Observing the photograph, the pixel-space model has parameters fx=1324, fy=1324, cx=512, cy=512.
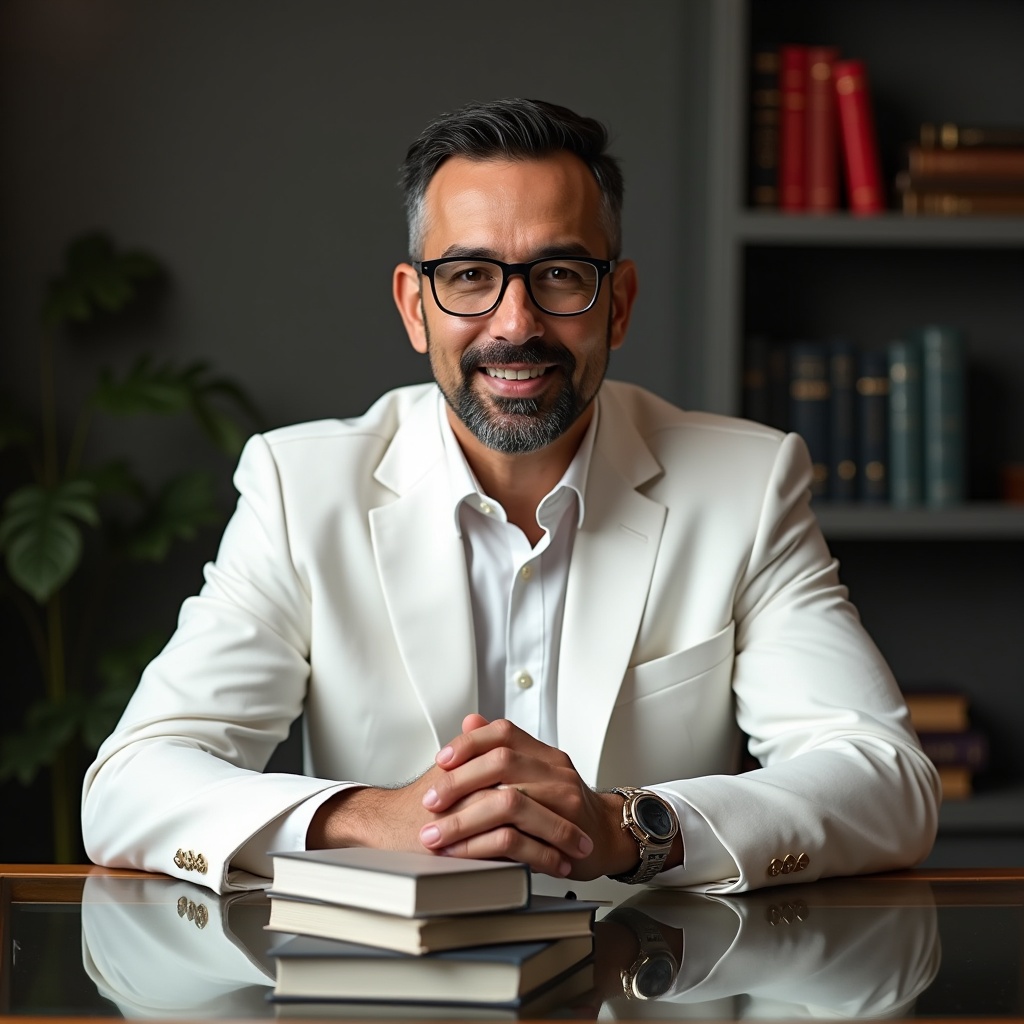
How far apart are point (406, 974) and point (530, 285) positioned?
95 cm

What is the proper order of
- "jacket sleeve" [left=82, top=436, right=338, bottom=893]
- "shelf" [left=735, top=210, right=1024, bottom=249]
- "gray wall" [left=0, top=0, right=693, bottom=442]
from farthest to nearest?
"gray wall" [left=0, top=0, right=693, bottom=442]
"shelf" [left=735, top=210, right=1024, bottom=249]
"jacket sleeve" [left=82, top=436, right=338, bottom=893]

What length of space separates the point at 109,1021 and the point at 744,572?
1.04m

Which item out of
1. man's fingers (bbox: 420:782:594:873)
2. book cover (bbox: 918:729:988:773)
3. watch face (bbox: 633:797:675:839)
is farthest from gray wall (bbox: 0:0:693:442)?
man's fingers (bbox: 420:782:594:873)

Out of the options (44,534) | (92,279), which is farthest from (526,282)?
(92,279)

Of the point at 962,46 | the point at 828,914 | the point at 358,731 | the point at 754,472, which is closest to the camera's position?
the point at 828,914

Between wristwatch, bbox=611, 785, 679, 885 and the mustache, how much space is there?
23.4 inches

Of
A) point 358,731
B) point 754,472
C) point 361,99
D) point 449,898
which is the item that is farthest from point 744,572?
point 361,99

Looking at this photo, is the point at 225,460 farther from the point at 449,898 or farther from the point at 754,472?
the point at 449,898

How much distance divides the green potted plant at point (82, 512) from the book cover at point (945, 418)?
1.37 m

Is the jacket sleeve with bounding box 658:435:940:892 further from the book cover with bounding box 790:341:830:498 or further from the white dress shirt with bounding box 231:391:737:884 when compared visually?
the book cover with bounding box 790:341:830:498

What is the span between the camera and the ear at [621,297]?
1.79 metres

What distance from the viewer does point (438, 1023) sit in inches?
33.7

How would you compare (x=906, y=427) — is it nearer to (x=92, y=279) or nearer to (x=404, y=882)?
(x=92, y=279)

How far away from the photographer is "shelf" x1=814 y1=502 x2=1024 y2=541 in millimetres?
2588
